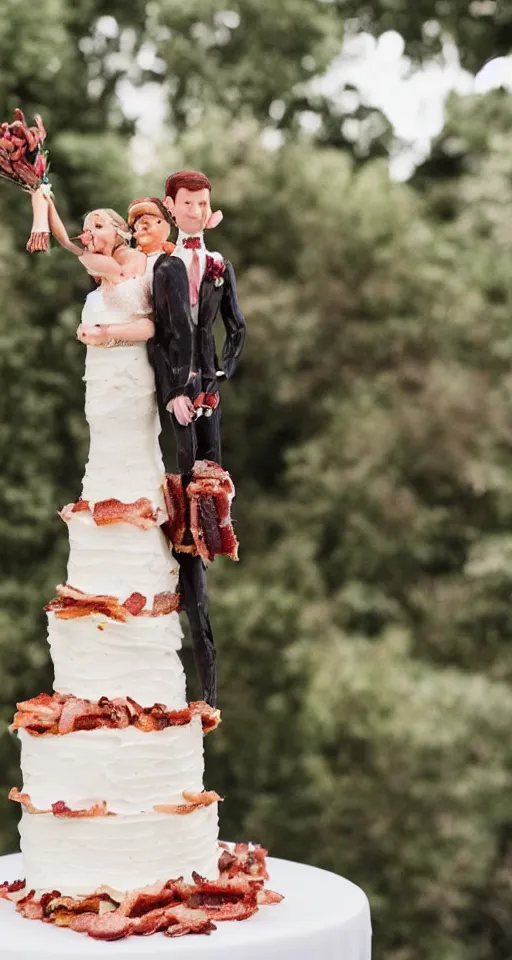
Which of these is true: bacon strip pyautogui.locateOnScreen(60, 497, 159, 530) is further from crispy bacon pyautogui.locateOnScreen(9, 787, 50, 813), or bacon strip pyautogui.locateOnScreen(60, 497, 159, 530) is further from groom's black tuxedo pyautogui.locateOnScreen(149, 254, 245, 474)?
crispy bacon pyautogui.locateOnScreen(9, 787, 50, 813)

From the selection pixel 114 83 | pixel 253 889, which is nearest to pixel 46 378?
pixel 114 83

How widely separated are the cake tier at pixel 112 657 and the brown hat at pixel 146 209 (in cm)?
94

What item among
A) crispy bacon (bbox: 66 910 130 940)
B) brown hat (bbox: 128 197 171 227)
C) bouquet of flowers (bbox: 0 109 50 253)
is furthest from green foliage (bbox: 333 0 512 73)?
crispy bacon (bbox: 66 910 130 940)

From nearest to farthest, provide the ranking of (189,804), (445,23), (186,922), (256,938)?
(256,938) → (186,922) → (189,804) → (445,23)

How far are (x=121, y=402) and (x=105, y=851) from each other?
3.22ft

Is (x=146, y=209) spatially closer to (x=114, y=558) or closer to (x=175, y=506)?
(x=175, y=506)

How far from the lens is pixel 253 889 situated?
3.14 meters

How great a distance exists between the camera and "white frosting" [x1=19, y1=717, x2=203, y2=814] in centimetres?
306

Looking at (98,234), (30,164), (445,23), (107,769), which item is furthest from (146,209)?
(445,23)

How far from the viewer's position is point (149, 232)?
3.33 metres

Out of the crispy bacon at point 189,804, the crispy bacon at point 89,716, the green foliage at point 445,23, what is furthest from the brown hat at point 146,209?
the green foliage at point 445,23

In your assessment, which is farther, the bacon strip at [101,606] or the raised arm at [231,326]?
the raised arm at [231,326]

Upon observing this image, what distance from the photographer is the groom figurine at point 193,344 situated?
10.4 ft

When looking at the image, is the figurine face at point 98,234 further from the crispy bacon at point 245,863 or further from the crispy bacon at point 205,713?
the crispy bacon at point 245,863
